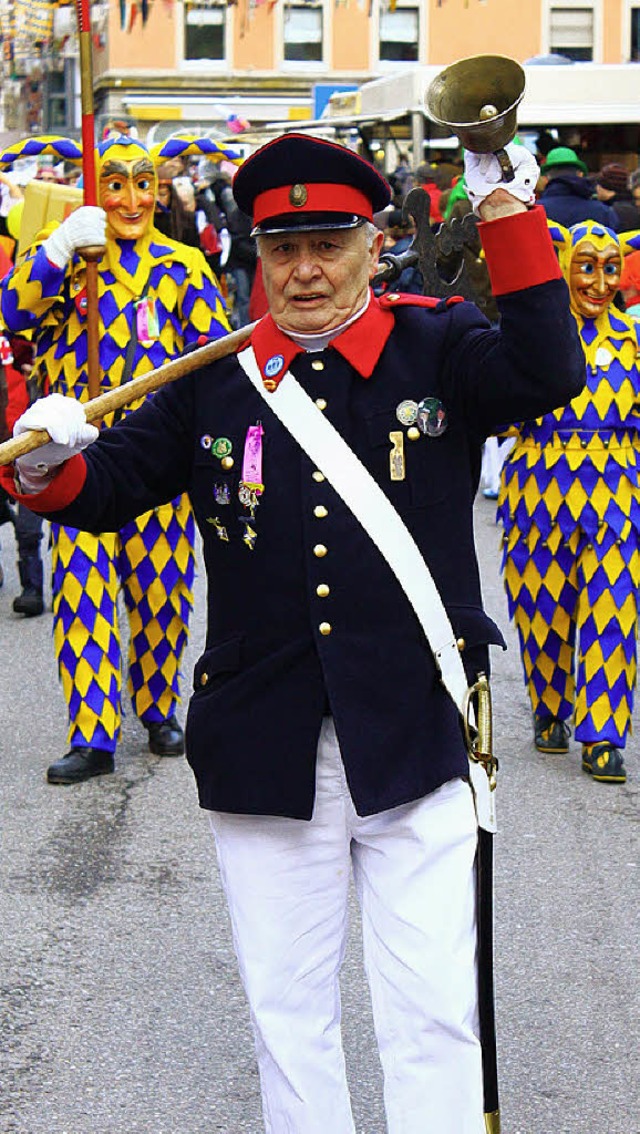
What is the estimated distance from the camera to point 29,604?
31.1ft

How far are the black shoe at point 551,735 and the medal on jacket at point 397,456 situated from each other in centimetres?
388

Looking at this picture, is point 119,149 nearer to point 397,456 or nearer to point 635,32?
point 397,456

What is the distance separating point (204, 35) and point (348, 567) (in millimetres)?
43906

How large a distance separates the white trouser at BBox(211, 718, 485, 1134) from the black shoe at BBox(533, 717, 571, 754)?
3.76 metres

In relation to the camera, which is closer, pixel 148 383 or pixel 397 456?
pixel 397 456

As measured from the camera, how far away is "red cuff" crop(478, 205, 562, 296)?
2898mm

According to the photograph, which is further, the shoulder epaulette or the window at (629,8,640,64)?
the window at (629,8,640,64)

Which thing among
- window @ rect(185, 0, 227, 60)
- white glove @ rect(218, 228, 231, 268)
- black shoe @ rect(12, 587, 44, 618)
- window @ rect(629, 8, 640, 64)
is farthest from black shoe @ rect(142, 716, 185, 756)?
window @ rect(185, 0, 227, 60)

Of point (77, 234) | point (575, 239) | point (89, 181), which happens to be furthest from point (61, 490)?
point (575, 239)

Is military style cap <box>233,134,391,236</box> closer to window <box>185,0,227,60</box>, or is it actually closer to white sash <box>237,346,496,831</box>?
white sash <box>237,346,496,831</box>

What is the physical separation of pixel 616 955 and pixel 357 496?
7.33 feet

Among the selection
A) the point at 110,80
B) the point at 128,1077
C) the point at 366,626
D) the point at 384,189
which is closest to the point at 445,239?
the point at 384,189

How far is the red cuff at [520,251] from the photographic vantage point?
2.90 meters

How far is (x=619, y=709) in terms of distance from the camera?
21.3 feet
